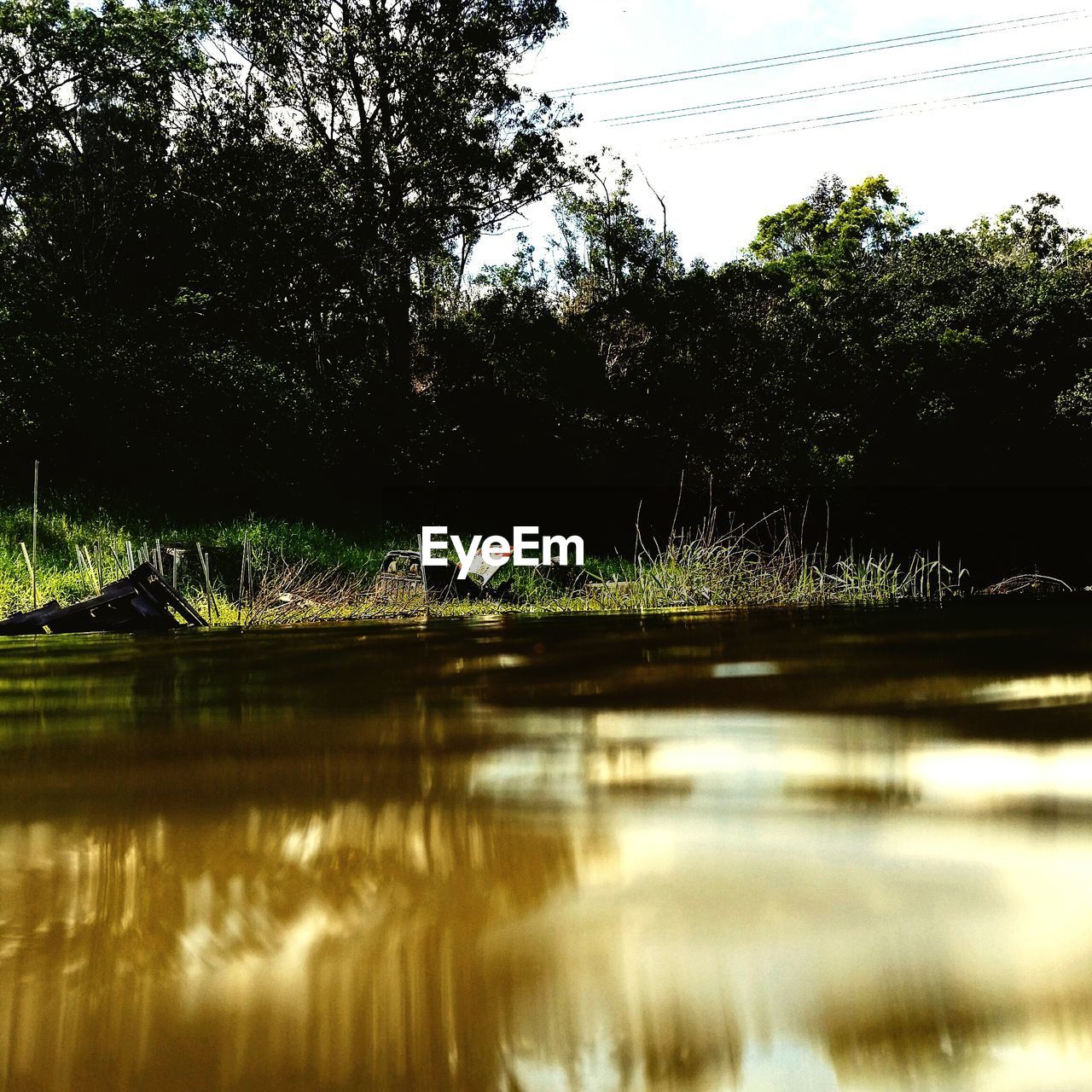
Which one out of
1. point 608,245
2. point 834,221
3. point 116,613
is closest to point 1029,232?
point 834,221

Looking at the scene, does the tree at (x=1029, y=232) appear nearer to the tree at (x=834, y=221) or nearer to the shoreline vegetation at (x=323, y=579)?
the tree at (x=834, y=221)

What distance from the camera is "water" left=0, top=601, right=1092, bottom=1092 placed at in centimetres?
128

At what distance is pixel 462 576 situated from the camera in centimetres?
1201

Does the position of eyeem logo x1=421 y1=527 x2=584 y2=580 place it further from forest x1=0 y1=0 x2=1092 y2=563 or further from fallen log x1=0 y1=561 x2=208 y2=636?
fallen log x1=0 y1=561 x2=208 y2=636

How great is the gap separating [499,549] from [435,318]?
20.4 ft

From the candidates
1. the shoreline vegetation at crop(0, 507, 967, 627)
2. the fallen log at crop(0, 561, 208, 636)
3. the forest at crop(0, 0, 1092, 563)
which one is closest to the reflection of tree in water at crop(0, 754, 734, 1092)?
the fallen log at crop(0, 561, 208, 636)

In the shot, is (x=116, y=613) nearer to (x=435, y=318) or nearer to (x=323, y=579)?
(x=323, y=579)

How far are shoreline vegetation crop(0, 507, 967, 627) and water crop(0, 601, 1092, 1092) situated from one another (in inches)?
241

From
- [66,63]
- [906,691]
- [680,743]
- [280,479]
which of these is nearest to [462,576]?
[280,479]

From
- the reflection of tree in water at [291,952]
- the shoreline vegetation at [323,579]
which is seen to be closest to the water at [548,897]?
the reflection of tree in water at [291,952]

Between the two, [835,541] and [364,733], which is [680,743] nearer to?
[364,733]

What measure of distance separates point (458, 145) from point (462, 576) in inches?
378

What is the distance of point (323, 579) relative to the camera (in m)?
11.6

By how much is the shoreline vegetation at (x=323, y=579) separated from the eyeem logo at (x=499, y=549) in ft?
1.08
